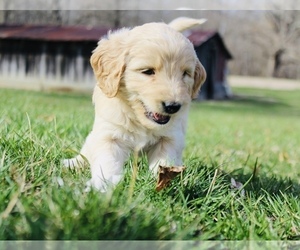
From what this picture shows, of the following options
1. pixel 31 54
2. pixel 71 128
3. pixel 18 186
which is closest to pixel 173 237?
pixel 18 186

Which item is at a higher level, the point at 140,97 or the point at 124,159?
the point at 140,97

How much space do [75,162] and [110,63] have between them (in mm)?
564

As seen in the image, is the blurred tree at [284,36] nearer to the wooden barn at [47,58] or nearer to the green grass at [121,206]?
the wooden barn at [47,58]

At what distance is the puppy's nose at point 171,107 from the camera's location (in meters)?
2.40

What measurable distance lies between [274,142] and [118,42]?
447 centimetres

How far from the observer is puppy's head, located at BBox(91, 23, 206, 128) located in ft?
8.03

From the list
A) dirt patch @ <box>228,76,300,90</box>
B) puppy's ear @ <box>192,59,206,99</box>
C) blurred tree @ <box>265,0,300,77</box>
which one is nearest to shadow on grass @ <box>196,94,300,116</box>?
dirt patch @ <box>228,76,300,90</box>

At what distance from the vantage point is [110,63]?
2709 mm

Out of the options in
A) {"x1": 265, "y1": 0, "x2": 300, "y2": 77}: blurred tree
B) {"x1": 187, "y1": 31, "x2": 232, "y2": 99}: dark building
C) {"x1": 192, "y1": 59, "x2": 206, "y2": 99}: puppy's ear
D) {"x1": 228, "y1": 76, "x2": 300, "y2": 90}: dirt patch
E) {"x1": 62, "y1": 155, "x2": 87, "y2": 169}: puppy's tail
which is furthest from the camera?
{"x1": 265, "y1": 0, "x2": 300, "y2": 77}: blurred tree

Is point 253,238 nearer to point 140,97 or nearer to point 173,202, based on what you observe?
point 173,202

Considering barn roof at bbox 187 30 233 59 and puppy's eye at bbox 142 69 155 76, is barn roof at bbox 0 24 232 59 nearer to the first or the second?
barn roof at bbox 187 30 233 59

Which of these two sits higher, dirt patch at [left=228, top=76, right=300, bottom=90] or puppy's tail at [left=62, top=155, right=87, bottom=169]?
puppy's tail at [left=62, top=155, right=87, bottom=169]

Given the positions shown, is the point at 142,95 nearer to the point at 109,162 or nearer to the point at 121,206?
the point at 109,162

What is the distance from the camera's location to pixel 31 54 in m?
18.3
